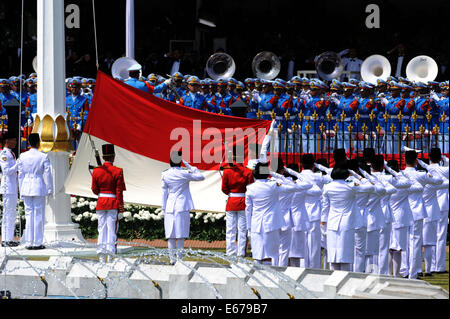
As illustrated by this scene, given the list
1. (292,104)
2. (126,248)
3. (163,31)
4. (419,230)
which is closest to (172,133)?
(126,248)

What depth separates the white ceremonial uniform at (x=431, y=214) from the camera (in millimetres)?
14031

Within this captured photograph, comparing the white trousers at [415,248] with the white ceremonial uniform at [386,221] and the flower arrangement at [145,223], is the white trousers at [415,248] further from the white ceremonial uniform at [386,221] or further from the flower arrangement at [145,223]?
the flower arrangement at [145,223]

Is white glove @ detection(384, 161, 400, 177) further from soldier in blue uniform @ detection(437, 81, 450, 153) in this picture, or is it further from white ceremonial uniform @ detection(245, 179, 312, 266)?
soldier in blue uniform @ detection(437, 81, 450, 153)

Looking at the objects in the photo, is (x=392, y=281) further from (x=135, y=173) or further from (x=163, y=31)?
(x=163, y=31)

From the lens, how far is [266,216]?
12.8 meters

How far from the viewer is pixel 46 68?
1557 centimetres

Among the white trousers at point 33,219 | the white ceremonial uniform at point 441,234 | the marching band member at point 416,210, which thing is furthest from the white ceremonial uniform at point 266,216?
the white trousers at point 33,219

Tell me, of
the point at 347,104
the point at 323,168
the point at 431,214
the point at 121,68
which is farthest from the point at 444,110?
the point at 121,68

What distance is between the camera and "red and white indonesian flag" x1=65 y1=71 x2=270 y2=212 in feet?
53.4

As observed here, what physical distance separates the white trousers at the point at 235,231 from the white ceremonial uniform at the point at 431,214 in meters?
2.64

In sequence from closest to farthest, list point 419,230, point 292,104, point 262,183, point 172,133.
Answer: point 262,183
point 419,230
point 172,133
point 292,104

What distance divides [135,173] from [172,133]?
2.95ft

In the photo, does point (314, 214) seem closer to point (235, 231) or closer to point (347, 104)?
point (235, 231)

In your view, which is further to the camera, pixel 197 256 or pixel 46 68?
pixel 46 68
